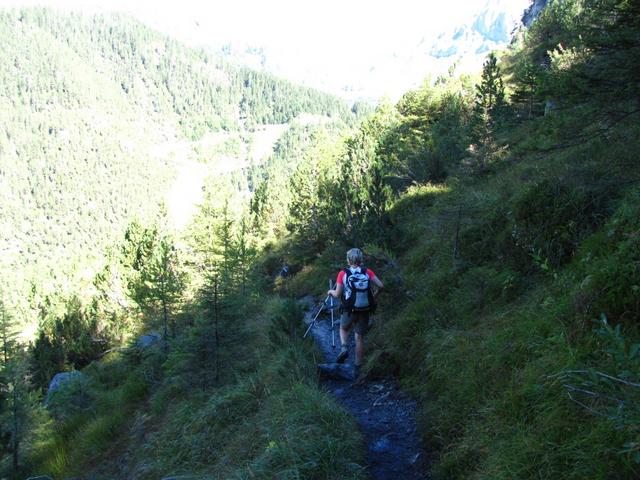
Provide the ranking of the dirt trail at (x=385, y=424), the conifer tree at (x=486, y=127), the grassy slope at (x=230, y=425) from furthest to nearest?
1. the conifer tree at (x=486, y=127)
2. the dirt trail at (x=385, y=424)
3. the grassy slope at (x=230, y=425)

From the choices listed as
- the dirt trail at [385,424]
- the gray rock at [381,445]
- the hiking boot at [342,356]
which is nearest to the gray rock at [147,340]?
the hiking boot at [342,356]

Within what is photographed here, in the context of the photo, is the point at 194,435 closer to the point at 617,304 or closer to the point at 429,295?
the point at 429,295

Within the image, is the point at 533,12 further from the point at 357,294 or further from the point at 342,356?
the point at 342,356

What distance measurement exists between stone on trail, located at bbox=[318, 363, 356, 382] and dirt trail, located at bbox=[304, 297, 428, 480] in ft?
0.06

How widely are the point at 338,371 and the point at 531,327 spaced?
3.35m

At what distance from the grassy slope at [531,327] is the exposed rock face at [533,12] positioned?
50.6 metres

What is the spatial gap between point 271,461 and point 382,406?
7.22ft

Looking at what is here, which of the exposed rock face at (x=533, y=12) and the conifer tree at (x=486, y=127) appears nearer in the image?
the conifer tree at (x=486, y=127)

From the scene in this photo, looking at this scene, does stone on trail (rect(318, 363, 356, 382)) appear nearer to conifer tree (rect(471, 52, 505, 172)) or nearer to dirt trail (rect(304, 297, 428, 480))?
dirt trail (rect(304, 297, 428, 480))

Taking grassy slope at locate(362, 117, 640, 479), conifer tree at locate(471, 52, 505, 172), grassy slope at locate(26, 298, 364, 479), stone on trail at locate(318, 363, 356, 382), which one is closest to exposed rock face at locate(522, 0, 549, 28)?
conifer tree at locate(471, 52, 505, 172)

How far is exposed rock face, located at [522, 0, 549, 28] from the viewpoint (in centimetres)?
4953

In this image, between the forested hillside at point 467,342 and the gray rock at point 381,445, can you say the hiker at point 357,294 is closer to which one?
the forested hillside at point 467,342

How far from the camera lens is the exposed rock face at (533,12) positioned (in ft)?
163

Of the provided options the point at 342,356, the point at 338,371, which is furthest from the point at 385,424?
the point at 342,356
